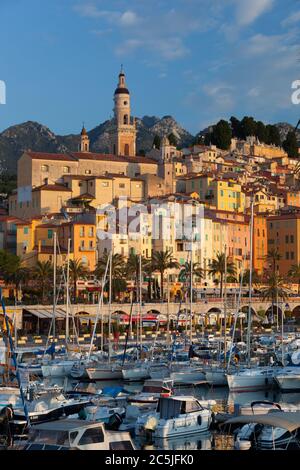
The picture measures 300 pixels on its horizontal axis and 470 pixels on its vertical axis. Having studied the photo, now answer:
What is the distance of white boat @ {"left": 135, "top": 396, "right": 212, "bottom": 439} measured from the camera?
1170 inches

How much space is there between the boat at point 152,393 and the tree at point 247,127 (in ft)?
484

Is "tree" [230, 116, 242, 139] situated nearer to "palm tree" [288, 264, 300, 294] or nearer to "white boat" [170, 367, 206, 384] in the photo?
"palm tree" [288, 264, 300, 294]

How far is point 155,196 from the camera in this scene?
4409 inches

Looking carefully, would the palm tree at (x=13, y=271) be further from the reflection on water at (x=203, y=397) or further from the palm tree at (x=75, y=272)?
the reflection on water at (x=203, y=397)

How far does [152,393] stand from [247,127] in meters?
150

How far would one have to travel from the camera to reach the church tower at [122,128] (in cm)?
13750

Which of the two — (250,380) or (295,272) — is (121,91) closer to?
(295,272)

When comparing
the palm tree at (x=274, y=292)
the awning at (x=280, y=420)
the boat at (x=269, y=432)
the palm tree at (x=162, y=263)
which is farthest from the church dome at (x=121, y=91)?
the awning at (x=280, y=420)

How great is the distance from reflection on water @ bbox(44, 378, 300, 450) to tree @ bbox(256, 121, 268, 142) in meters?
137

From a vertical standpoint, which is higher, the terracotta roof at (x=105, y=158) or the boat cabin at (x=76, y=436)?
the terracotta roof at (x=105, y=158)

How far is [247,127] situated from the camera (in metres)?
182

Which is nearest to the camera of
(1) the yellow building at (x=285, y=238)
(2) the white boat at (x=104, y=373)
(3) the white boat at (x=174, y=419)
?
(3) the white boat at (x=174, y=419)

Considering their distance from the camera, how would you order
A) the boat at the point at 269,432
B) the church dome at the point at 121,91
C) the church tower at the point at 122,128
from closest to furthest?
the boat at the point at 269,432, the church tower at the point at 122,128, the church dome at the point at 121,91

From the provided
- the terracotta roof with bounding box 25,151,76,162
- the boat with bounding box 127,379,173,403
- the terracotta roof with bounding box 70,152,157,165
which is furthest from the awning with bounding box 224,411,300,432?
the terracotta roof with bounding box 70,152,157,165
